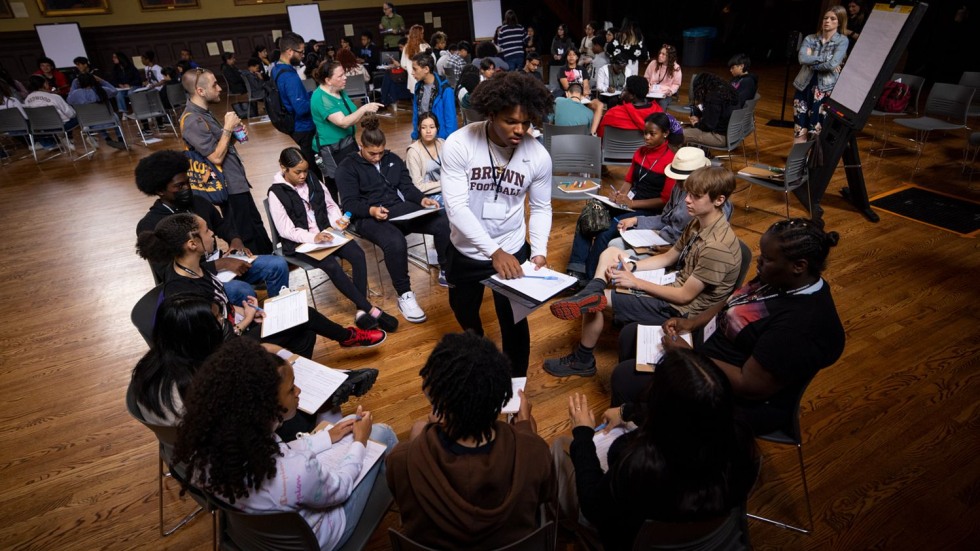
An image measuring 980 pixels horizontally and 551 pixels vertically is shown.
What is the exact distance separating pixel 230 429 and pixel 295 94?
423cm

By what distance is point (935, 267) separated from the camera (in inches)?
155

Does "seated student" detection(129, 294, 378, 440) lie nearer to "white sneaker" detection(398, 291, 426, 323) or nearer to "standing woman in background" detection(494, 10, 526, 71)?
"white sneaker" detection(398, 291, 426, 323)

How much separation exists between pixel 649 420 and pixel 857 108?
4096 mm

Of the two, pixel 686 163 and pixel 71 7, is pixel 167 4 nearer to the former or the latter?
pixel 71 7

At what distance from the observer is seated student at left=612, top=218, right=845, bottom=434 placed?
1738 mm

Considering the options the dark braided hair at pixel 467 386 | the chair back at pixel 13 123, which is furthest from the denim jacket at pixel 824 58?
the chair back at pixel 13 123

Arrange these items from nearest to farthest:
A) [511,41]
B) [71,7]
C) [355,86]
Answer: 1. [511,41]
2. [355,86]
3. [71,7]

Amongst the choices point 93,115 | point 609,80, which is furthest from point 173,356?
point 93,115

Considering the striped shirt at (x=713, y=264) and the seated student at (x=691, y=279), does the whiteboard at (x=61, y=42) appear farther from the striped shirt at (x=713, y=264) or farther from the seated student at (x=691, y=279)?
the striped shirt at (x=713, y=264)

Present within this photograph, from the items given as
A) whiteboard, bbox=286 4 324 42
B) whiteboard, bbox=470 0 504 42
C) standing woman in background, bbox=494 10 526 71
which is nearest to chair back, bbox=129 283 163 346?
standing woman in background, bbox=494 10 526 71

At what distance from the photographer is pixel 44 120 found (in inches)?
290

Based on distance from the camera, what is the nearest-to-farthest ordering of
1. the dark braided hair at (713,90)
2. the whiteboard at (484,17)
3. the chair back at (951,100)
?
the dark braided hair at (713,90), the chair back at (951,100), the whiteboard at (484,17)

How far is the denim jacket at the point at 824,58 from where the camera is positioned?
5711 millimetres

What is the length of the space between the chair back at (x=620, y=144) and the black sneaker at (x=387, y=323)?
8.90 ft
